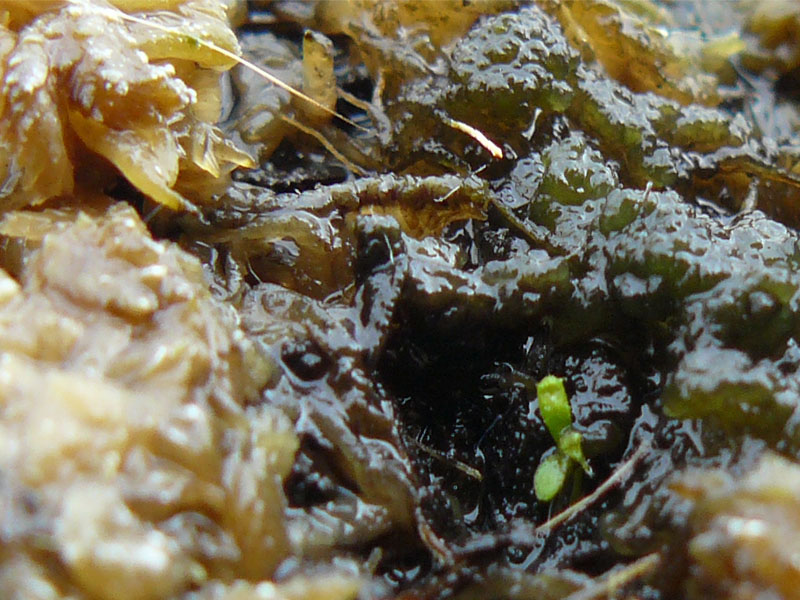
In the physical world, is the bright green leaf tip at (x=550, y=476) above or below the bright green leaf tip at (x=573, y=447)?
below

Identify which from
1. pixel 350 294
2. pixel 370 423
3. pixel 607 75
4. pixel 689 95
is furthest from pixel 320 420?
pixel 689 95

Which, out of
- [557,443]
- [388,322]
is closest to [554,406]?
[557,443]

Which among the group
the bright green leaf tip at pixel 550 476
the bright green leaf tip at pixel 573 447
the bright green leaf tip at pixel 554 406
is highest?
the bright green leaf tip at pixel 554 406

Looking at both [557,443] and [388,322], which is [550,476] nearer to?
[557,443]

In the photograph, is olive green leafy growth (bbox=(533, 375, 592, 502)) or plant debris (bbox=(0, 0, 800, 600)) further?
olive green leafy growth (bbox=(533, 375, 592, 502))

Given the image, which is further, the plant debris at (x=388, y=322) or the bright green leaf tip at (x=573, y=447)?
the bright green leaf tip at (x=573, y=447)

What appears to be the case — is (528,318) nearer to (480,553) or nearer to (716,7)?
(480,553)

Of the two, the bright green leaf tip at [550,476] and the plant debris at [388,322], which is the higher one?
the plant debris at [388,322]

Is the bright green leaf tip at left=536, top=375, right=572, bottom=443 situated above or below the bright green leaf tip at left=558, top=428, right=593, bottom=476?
above
